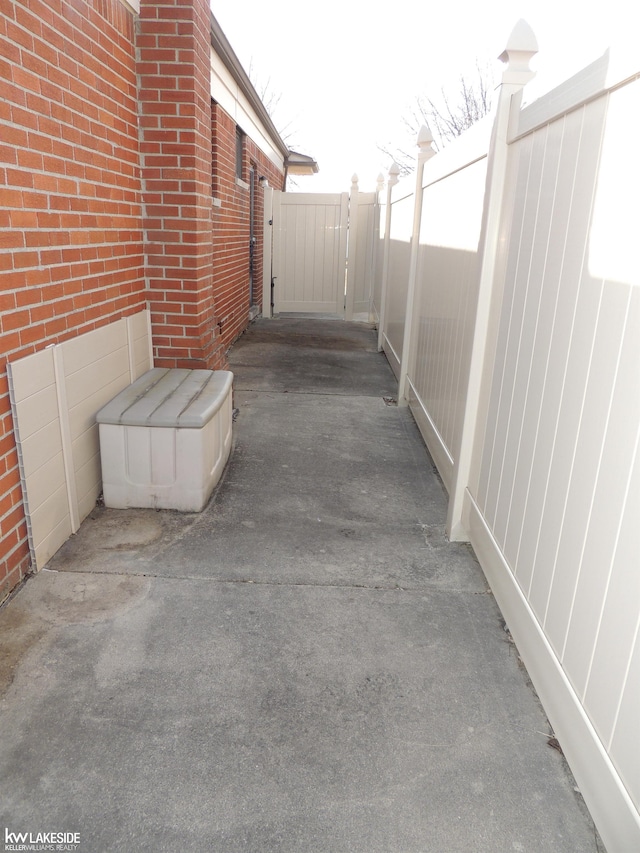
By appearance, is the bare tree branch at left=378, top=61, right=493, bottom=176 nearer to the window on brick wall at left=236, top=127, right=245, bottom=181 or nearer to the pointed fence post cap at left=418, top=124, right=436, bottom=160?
the window on brick wall at left=236, top=127, right=245, bottom=181

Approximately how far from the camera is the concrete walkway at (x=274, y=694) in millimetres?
1561

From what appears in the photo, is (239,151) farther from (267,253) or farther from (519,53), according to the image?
(519,53)

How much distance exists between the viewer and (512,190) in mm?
2561

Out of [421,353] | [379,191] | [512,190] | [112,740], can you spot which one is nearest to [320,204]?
[379,191]

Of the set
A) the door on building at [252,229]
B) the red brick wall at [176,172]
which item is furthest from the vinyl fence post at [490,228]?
the door on building at [252,229]

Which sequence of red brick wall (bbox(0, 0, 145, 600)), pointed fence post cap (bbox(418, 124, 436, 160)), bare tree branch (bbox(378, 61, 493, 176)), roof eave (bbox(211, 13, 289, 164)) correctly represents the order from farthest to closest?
bare tree branch (bbox(378, 61, 493, 176)) < roof eave (bbox(211, 13, 289, 164)) < pointed fence post cap (bbox(418, 124, 436, 160)) < red brick wall (bbox(0, 0, 145, 600))

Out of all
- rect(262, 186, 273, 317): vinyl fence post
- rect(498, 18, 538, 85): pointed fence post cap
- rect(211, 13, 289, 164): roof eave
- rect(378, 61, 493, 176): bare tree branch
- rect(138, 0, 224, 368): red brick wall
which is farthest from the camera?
rect(378, 61, 493, 176): bare tree branch

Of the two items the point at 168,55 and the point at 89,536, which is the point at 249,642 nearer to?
the point at 89,536

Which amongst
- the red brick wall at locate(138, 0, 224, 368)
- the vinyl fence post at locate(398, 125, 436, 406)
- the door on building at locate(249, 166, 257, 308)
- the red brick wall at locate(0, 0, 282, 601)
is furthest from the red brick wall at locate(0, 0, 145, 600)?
the door on building at locate(249, 166, 257, 308)

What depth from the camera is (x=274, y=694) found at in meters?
2.00

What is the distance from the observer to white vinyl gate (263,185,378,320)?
10641mm

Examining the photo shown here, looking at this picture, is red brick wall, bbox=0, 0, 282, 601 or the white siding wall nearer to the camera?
red brick wall, bbox=0, 0, 282, 601

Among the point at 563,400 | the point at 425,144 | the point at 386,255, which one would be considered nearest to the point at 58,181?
the point at 563,400

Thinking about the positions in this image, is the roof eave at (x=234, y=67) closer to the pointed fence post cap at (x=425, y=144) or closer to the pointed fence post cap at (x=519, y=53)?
the pointed fence post cap at (x=425, y=144)
